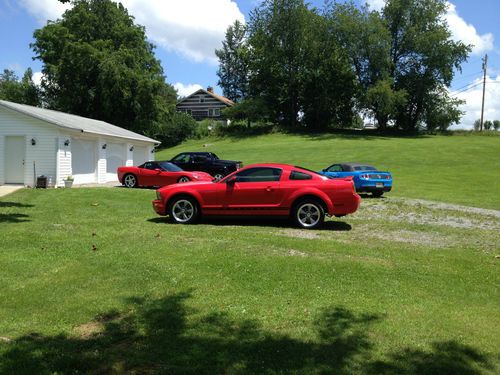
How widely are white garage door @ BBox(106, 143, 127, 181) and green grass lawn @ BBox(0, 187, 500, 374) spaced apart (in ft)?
49.1

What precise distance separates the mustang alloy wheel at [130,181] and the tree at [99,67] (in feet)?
73.6

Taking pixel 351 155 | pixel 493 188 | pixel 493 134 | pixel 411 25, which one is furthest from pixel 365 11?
pixel 493 188

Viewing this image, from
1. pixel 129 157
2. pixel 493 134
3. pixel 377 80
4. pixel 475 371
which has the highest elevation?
pixel 377 80

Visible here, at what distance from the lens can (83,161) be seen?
21.7m

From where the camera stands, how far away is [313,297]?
15.9 ft

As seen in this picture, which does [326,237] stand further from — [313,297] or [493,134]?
[493,134]

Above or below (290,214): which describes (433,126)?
above

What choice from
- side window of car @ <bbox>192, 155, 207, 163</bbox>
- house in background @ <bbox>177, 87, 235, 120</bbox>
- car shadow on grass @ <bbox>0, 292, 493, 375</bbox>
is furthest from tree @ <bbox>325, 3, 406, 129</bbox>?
car shadow on grass @ <bbox>0, 292, 493, 375</bbox>

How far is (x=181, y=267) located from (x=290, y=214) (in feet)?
14.1

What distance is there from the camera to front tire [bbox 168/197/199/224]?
10117 millimetres

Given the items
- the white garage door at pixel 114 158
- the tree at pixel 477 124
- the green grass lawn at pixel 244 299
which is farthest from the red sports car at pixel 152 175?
the tree at pixel 477 124

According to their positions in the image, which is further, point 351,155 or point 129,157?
point 351,155

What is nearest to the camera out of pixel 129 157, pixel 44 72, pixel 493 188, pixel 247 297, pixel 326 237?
pixel 247 297

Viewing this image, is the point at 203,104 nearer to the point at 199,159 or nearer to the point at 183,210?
the point at 199,159
